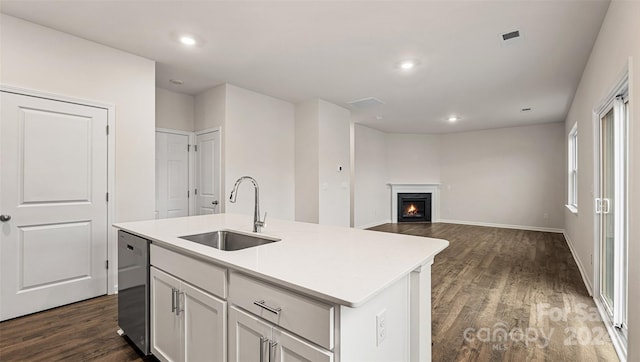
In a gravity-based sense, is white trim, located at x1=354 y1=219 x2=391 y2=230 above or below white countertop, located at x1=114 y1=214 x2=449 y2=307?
below

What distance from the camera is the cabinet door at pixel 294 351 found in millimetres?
1031

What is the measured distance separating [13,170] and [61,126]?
0.54 m

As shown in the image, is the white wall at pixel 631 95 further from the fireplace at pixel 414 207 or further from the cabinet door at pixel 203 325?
the fireplace at pixel 414 207

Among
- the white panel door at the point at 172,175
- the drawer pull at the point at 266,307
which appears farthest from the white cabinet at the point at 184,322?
the white panel door at the point at 172,175

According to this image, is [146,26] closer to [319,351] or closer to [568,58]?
[319,351]

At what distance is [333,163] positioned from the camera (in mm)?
5375

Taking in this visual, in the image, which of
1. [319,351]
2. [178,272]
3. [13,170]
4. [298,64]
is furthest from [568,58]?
[13,170]

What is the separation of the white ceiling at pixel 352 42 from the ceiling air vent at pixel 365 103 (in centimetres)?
27

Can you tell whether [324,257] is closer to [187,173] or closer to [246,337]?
[246,337]

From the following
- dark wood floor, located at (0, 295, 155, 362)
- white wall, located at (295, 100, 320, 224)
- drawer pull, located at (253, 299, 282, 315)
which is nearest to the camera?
drawer pull, located at (253, 299, 282, 315)

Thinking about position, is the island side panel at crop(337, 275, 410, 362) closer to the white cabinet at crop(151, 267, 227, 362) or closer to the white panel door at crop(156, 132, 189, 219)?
the white cabinet at crop(151, 267, 227, 362)

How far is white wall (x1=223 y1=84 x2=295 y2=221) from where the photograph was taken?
437 centimetres

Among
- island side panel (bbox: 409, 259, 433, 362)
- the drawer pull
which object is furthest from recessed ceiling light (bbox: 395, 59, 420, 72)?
the drawer pull

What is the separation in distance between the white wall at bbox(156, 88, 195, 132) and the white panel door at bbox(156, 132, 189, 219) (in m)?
0.16
